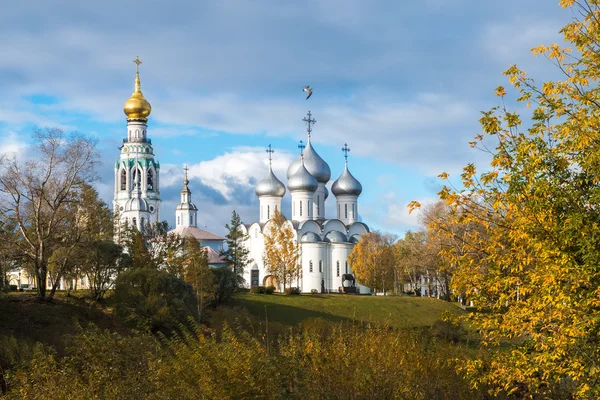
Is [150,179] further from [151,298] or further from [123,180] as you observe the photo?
[151,298]

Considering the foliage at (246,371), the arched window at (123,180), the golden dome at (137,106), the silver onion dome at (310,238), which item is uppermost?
the golden dome at (137,106)

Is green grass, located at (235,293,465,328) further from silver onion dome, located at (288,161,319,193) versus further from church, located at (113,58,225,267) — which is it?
church, located at (113,58,225,267)

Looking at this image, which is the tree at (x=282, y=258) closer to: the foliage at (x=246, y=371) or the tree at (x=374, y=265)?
the tree at (x=374, y=265)

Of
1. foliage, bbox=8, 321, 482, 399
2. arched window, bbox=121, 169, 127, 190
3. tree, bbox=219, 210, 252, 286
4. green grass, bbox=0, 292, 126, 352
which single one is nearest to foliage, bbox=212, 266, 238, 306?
green grass, bbox=0, 292, 126, 352

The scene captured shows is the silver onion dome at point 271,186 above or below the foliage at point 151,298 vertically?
above

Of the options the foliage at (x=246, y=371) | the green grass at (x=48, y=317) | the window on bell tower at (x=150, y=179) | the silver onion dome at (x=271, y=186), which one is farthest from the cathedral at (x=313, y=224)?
the foliage at (x=246, y=371)

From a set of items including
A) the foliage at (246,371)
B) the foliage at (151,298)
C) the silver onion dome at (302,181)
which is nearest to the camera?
the foliage at (246,371)

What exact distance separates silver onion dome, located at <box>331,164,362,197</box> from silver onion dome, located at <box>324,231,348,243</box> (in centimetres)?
553

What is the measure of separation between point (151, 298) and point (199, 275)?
6.45 meters

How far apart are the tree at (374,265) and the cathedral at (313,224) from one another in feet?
8.47

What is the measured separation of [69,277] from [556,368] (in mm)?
24629

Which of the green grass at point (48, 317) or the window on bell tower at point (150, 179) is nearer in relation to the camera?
the green grass at point (48, 317)

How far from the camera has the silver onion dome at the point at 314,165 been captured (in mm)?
68719

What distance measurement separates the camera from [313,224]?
212ft
